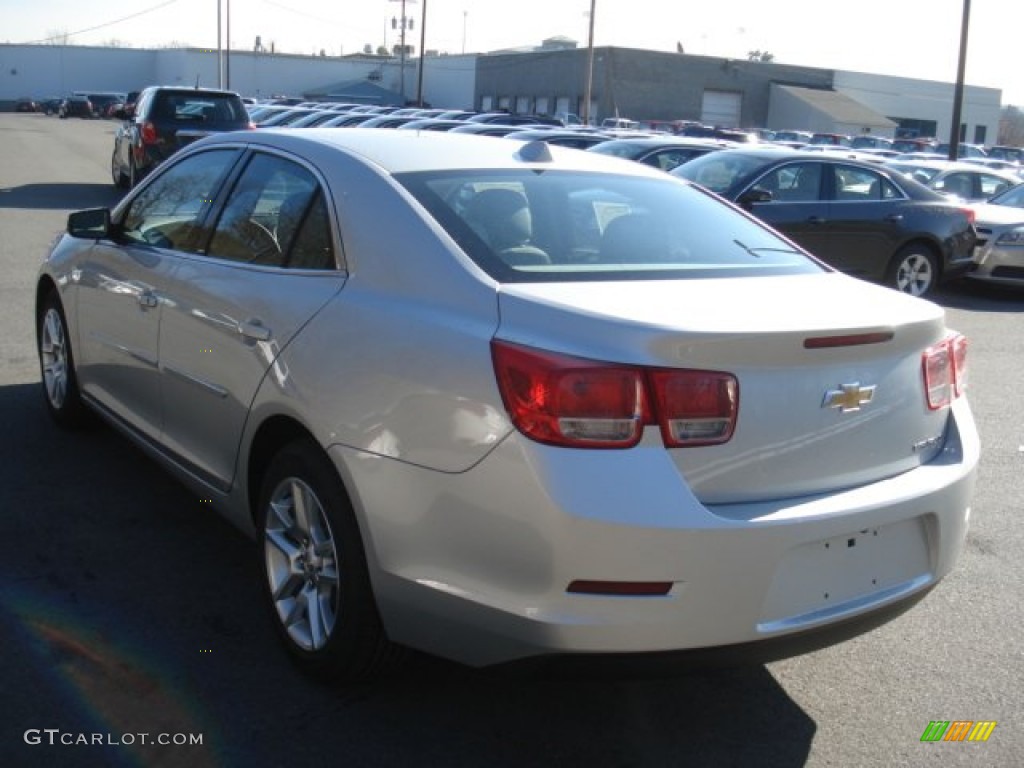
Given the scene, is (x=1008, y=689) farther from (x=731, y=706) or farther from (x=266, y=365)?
(x=266, y=365)

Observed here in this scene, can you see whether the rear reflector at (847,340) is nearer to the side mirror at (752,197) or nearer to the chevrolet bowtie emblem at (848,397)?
the chevrolet bowtie emblem at (848,397)

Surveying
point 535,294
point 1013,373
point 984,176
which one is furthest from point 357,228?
point 984,176

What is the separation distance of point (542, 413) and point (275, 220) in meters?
1.67

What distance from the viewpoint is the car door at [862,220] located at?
39.8 feet

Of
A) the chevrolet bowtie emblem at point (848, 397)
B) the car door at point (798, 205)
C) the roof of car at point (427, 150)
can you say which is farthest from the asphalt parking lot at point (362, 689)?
the car door at point (798, 205)

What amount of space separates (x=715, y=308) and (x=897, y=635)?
1.69 meters

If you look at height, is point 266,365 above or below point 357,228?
below

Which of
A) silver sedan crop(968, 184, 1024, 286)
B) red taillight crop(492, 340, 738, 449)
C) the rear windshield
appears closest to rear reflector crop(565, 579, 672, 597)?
red taillight crop(492, 340, 738, 449)

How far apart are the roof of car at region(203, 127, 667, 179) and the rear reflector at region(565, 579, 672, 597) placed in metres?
1.60

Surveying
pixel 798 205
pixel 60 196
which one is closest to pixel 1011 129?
pixel 60 196

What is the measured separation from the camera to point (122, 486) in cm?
509

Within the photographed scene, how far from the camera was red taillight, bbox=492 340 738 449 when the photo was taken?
2674 millimetres

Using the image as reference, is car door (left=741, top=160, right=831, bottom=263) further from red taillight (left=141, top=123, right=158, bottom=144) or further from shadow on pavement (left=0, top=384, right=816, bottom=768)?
red taillight (left=141, top=123, right=158, bottom=144)

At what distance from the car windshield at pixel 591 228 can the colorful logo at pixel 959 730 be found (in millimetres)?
1501
